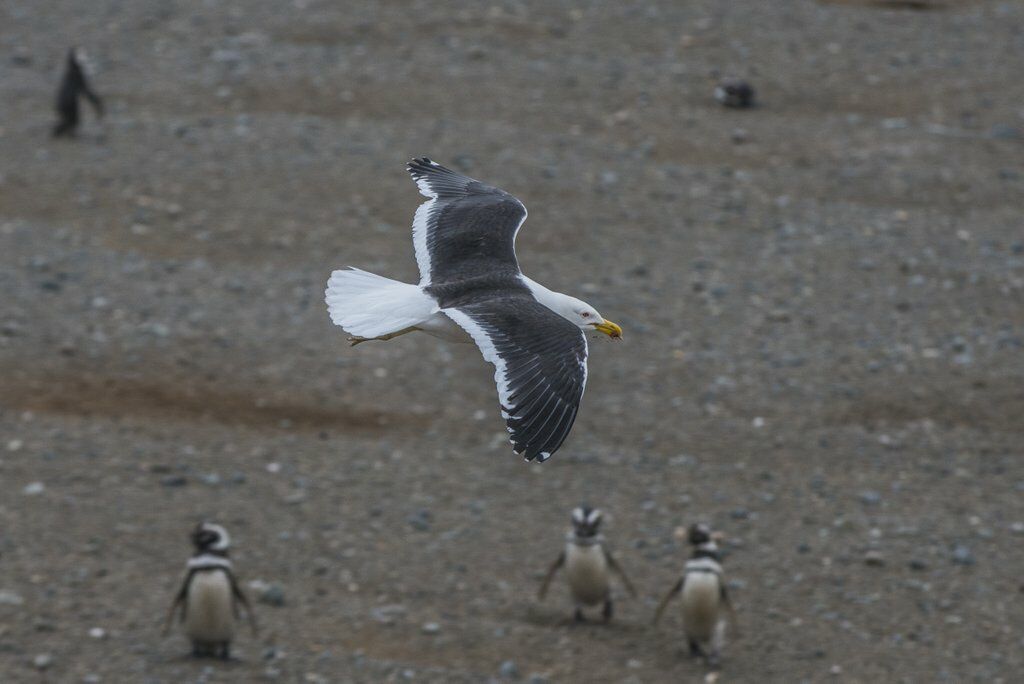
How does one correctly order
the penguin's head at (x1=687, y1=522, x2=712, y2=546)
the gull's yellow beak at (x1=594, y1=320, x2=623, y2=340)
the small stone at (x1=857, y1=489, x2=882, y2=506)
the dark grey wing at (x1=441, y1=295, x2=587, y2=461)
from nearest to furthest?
the dark grey wing at (x1=441, y1=295, x2=587, y2=461) → the gull's yellow beak at (x1=594, y1=320, x2=623, y2=340) → the penguin's head at (x1=687, y1=522, x2=712, y2=546) → the small stone at (x1=857, y1=489, x2=882, y2=506)

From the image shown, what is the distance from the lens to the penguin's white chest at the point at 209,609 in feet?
31.7

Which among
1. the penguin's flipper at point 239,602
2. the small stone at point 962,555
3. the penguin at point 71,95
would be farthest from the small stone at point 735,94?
the penguin's flipper at point 239,602

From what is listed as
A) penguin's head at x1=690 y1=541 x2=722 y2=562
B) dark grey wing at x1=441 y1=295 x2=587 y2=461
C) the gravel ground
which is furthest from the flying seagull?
the gravel ground

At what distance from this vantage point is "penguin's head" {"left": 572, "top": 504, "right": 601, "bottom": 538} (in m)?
10.5

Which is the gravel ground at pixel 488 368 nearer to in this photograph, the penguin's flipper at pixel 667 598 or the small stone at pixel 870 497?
the small stone at pixel 870 497

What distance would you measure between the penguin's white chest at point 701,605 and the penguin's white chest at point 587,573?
554mm

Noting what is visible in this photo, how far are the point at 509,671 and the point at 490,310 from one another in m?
3.89

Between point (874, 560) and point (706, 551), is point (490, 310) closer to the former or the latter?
point (706, 551)

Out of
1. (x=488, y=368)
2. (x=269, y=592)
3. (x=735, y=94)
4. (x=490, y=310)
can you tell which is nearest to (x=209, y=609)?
(x=269, y=592)

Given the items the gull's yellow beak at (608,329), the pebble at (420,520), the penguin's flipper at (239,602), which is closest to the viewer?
the gull's yellow beak at (608,329)

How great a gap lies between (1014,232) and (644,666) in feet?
28.0

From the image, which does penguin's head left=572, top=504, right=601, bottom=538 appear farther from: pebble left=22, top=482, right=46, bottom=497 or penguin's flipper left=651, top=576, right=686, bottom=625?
pebble left=22, top=482, right=46, bottom=497

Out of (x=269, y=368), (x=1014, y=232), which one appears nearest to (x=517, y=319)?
(x=269, y=368)

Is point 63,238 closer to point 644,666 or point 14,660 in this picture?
point 14,660
